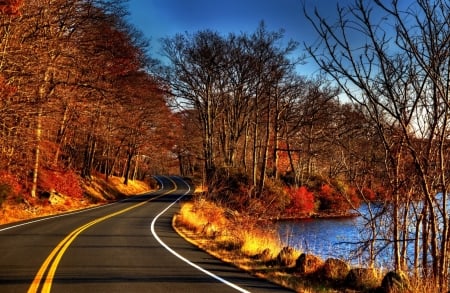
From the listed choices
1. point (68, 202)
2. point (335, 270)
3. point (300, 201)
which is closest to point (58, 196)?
point (68, 202)

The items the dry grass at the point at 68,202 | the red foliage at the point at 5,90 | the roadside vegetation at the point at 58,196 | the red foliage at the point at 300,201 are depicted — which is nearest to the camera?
the red foliage at the point at 5,90

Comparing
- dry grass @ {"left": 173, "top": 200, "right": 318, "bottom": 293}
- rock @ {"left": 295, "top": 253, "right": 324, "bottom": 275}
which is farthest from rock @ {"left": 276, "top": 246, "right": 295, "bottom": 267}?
rock @ {"left": 295, "top": 253, "right": 324, "bottom": 275}

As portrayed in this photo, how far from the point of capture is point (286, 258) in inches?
482

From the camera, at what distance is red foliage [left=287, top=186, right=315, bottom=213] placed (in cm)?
4156

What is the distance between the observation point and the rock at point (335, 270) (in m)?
10.5

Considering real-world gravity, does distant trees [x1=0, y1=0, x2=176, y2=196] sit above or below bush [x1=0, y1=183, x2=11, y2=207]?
above

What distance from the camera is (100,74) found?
118 ft

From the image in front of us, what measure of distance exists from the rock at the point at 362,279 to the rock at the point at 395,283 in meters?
0.95

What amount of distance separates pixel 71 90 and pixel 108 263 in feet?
69.7

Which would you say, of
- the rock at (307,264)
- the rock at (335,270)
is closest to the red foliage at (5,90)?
the rock at (307,264)

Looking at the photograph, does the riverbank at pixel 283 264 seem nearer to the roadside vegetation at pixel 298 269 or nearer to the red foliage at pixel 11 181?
the roadside vegetation at pixel 298 269

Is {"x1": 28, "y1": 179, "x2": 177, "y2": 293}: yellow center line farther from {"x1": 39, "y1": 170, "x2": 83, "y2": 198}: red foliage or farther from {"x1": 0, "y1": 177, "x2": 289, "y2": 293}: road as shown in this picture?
{"x1": 39, "y1": 170, "x2": 83, "y2": 198}: red foliage

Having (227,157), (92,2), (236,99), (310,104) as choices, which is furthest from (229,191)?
(92,2)

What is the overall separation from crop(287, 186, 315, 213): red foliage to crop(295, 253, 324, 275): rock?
2972cm
